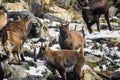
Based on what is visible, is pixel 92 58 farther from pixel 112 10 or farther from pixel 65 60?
pixel 112 10

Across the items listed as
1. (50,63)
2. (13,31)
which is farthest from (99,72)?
(13,31)

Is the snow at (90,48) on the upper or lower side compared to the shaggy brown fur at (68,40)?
lower

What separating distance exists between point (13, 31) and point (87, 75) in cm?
306

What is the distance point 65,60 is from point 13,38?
2.10 m

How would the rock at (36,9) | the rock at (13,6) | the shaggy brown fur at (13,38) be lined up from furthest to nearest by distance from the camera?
the rock at (36,9)
the rock at (13,6)
the shaggy brown fur at (13,38)

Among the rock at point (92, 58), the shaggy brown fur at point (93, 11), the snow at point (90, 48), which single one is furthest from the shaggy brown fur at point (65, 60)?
the shaggy brown fur at point (93, 11)

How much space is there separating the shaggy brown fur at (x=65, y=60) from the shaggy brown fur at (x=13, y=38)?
45.9 inches

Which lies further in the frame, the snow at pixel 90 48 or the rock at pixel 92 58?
the rock at pixel 92 58

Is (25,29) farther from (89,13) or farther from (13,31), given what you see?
(89,13)

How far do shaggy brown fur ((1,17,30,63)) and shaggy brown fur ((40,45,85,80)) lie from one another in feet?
3.82

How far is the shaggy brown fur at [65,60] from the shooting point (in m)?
13.9

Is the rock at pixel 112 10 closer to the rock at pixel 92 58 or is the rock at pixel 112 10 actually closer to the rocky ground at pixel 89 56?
the rocky ground at pixel 89 56

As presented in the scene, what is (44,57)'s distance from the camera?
14.2 metres

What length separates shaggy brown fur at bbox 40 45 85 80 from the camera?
13891 mm
